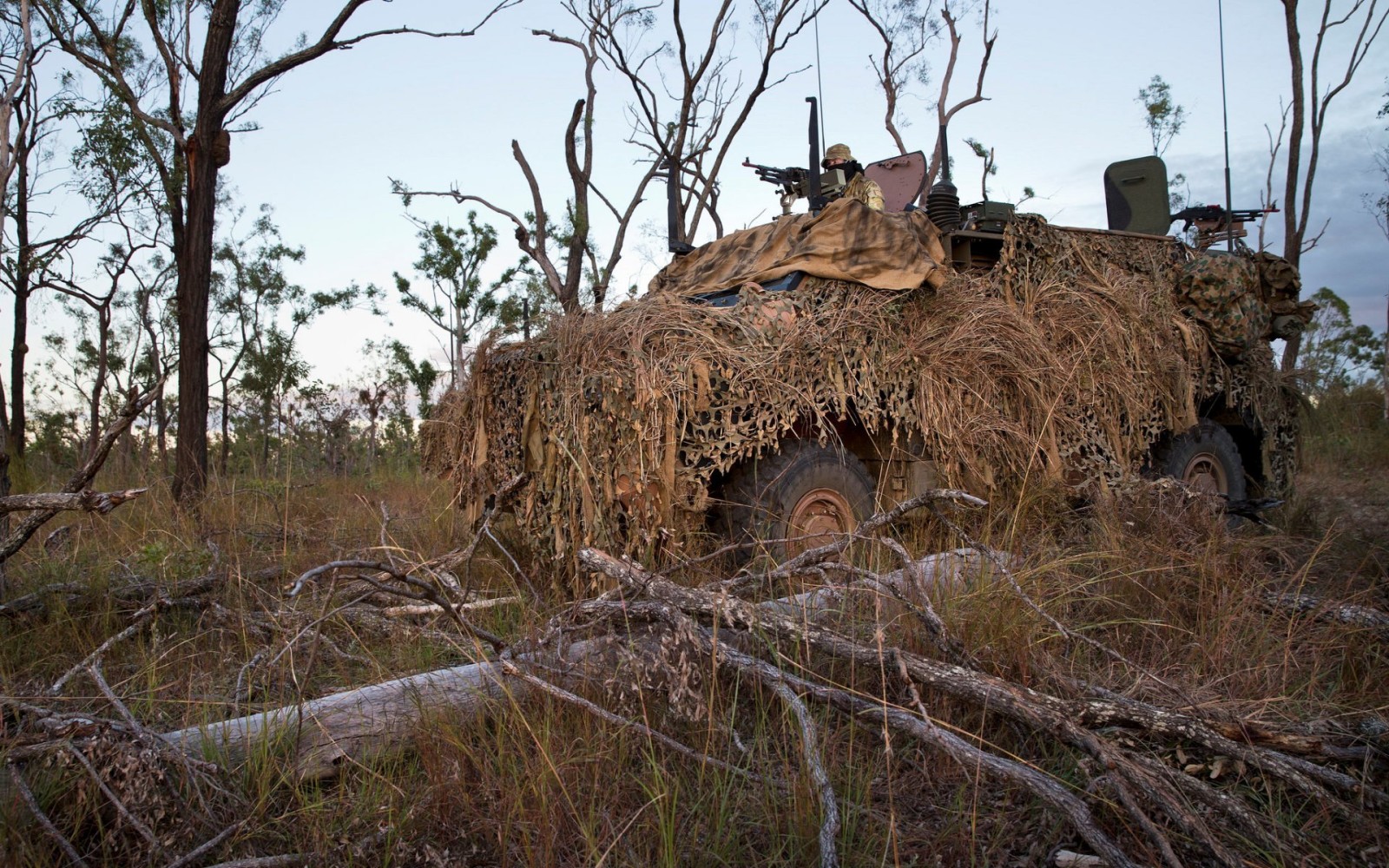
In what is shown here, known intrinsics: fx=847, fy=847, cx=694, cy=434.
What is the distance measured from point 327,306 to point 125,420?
19.6m

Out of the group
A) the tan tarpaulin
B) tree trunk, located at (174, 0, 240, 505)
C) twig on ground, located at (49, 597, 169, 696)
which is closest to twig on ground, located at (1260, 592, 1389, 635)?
the tan tarpaulin

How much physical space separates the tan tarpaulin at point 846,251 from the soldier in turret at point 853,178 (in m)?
0.57

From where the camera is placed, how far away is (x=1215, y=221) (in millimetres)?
7410

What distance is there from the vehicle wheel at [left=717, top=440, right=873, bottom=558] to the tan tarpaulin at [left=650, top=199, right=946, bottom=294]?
1.12 metres

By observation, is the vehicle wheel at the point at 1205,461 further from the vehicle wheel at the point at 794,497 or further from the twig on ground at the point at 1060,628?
the twig on ground at the point at 1060,628

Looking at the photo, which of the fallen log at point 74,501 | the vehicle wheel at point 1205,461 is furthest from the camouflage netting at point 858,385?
the fallen log at point 74,501

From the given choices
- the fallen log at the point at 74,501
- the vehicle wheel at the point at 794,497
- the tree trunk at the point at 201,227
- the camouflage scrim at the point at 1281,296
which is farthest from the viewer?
the tree trunk at the point at 201,227

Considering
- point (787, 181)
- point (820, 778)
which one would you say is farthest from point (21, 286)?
point (820, 778)

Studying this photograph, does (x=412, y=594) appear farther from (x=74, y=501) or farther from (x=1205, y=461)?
(x=1205, y=461)

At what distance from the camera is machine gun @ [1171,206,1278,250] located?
723 centimetres

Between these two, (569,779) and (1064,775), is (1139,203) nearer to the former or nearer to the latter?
(1064,775)

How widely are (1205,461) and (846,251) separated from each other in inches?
145

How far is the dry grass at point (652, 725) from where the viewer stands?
2170mm

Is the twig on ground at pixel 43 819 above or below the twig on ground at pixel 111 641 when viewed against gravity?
below
